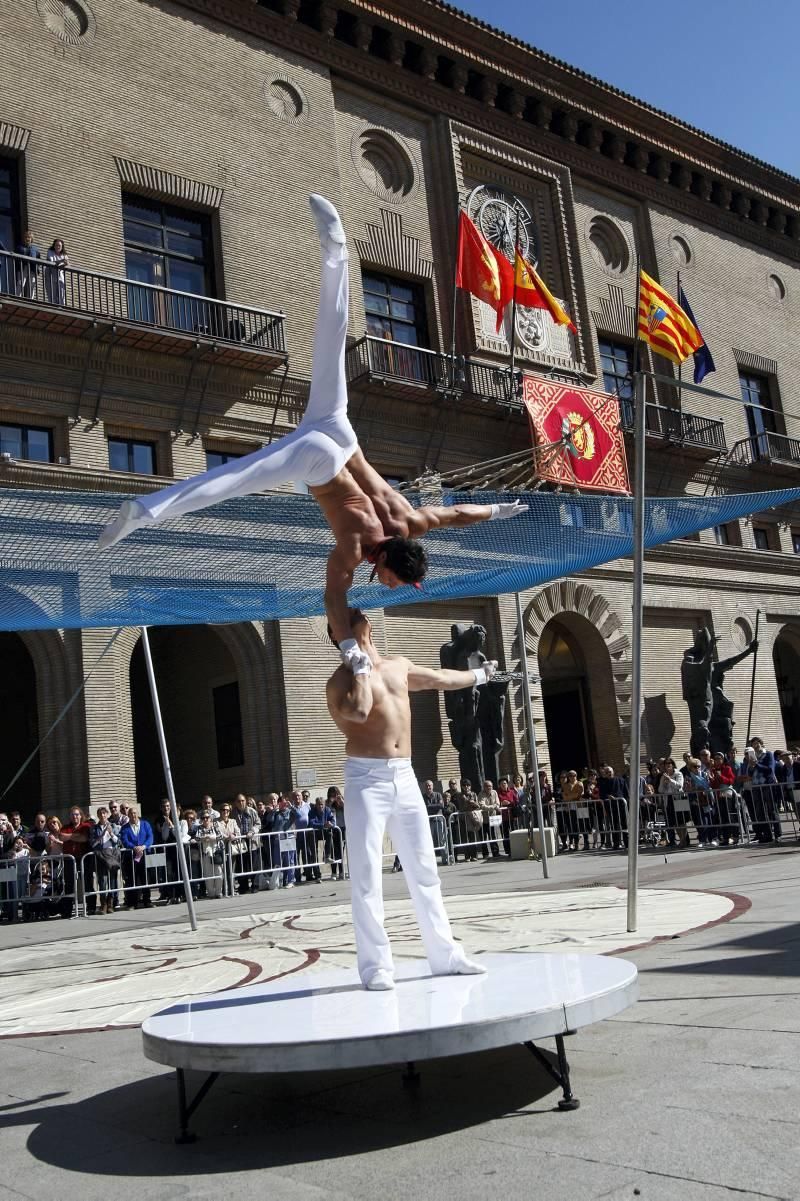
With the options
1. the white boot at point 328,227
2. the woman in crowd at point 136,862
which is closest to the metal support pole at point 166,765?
the woman in crowd at point 136,862

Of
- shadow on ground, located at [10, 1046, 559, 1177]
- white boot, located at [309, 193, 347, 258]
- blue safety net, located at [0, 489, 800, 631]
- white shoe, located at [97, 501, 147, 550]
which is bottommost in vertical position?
shadow on ground, located at [10, 1046, 559, 1177]

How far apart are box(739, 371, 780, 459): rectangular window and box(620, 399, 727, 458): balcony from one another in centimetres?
167

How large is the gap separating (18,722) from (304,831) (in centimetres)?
927

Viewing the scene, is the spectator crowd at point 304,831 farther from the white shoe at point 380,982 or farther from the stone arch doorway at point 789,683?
the stone arch doorway at point 789,683

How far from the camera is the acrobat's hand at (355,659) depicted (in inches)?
199

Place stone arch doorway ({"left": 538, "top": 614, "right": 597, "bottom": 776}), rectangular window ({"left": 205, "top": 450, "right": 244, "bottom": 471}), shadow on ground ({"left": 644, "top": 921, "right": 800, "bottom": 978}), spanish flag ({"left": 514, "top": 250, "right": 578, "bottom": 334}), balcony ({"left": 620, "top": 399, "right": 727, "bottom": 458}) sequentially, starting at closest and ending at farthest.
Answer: shadow on ground ({"left": 644, "top": 921, "right": 800, "bottom": 978}) < rectangular window ({"left": 205, "top": 450, "right": 244, "bottom": 471}) < spanish flag ({"left": 514, "top": 250, "right": 578, "bottom": 334}) < stone arch doorway ({"left": 538, "top": 614, "right": 597, "bottom": 776}) < balcony ({"left": 620, "top": 399, "right": 727, "bottom": 458})

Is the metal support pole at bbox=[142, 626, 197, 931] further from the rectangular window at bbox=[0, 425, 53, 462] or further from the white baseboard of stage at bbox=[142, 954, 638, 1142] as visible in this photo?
the rectangular window at bbox=[0, 425, 53, 462]

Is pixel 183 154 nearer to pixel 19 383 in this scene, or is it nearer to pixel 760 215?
pixel 19 383

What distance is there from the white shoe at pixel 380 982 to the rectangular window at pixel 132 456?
49.8ft

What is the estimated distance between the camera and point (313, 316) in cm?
2194

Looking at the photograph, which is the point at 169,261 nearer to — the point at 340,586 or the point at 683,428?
the point at 683,428

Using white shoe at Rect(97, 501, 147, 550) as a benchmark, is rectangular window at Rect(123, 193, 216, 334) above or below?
above

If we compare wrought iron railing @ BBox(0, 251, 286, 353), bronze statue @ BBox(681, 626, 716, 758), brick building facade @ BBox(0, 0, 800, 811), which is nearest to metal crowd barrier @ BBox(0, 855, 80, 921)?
brick building facade @ BBox(0, 0, 800, 811)

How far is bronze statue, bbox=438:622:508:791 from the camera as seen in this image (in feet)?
67.8
